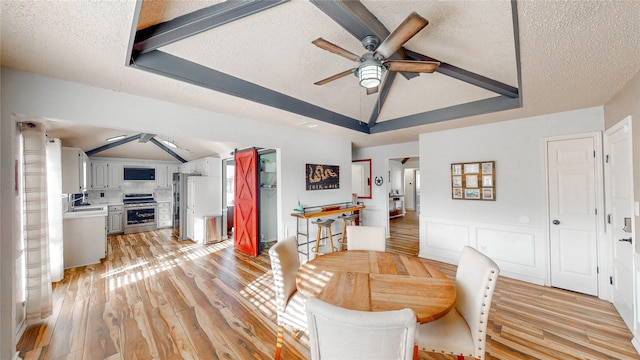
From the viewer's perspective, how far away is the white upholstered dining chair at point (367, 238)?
270 centimetres

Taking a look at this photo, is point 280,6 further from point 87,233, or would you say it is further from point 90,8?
point 87,233

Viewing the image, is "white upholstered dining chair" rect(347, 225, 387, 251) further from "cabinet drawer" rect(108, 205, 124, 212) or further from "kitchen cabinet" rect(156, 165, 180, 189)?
"kitchen cabinet" rect(156, 165, 180, 189)

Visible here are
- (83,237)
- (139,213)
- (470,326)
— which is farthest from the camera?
(139,213)


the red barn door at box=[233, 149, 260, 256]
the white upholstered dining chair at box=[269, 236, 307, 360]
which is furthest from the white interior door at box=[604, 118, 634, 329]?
the red barn door at box=[233, 149, 260, 256]

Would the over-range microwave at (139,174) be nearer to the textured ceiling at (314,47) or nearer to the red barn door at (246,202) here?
the red barn door at (246,202)

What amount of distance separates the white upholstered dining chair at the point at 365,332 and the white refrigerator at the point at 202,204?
→ 514 centimetres

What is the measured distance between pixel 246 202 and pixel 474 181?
14.0 ft

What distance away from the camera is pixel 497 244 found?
141 inches

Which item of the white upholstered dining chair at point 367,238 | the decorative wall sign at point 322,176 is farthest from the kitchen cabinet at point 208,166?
the white upholstered dining chair at point 367,238

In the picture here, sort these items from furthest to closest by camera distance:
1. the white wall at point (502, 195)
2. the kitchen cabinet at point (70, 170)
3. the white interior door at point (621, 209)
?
the kitchen cabinet at point (70, 170)
the white wall at point (502, 195)
the white interior door at point (621, 209)

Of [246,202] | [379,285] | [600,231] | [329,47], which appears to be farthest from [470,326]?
[246,202]

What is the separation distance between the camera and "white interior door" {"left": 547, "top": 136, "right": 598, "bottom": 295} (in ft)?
9.57

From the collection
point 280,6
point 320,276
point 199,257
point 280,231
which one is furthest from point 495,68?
point 199,257

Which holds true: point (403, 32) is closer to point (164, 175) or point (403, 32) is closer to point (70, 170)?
point (70, 170)
